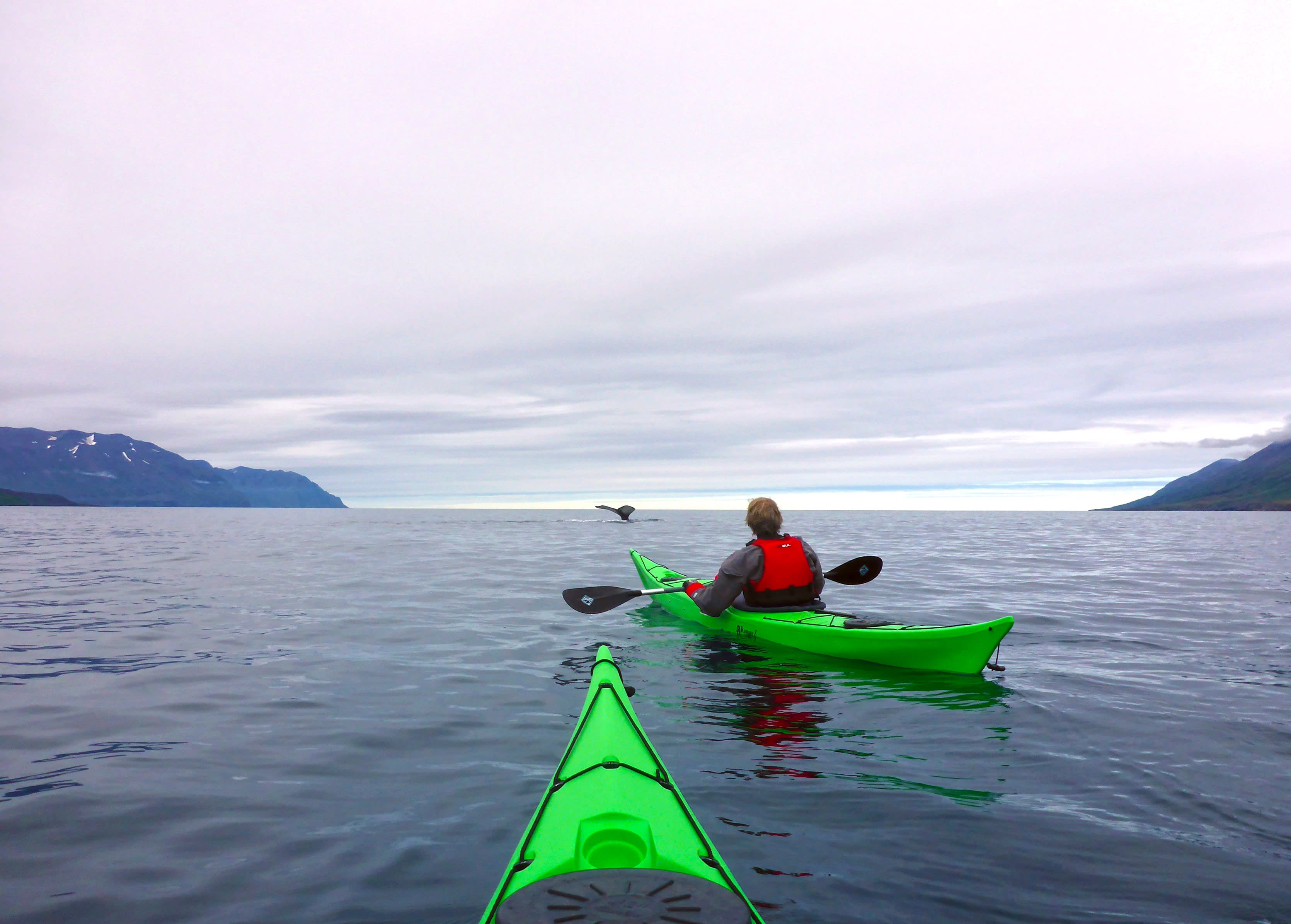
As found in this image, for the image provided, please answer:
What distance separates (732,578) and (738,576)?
0.25ft

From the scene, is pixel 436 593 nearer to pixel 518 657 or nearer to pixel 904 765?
pixel 518 657

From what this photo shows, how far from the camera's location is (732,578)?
9352 millimetres

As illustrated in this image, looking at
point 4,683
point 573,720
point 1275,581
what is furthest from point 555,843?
point 1275,581

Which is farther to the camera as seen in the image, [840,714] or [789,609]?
[789,609]

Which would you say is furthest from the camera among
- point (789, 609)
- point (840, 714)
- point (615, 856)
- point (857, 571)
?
point (857, 571)

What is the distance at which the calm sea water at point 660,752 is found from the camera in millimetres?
3746

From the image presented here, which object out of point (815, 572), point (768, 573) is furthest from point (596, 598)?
point (815, 572)

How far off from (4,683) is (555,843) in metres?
8.28

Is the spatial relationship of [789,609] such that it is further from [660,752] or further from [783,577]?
[660,752]

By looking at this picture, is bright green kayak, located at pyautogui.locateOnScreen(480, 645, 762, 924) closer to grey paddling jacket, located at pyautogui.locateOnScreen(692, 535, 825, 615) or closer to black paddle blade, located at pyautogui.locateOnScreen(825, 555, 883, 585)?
grey paddling jacket, located at pyautogui.locateOnScreen(692, 535, 825, 615)

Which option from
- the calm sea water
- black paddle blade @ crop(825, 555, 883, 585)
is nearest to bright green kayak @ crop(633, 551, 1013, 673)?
the calm sea water

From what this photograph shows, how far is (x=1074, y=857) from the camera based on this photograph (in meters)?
4.02

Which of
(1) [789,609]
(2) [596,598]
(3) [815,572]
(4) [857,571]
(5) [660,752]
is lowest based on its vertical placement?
(5) [660,752]

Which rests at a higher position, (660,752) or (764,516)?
(764,516)
